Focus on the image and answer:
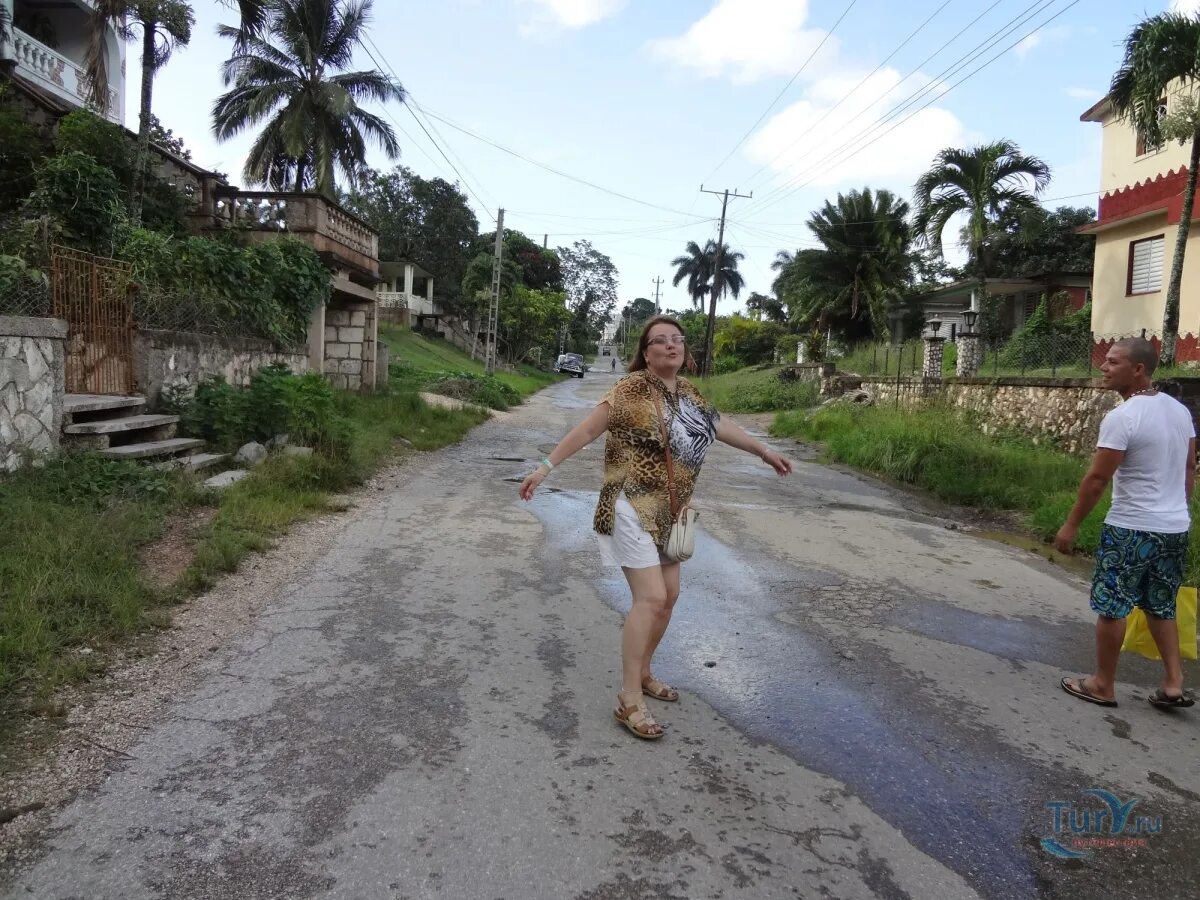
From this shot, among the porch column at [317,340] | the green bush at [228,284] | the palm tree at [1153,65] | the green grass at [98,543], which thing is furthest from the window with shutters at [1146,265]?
the green grass at [98,543]

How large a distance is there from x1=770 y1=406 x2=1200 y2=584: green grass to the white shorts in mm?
5091

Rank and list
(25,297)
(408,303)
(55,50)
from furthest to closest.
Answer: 1. (408,303)
2. (55,50)
3. (25,297)

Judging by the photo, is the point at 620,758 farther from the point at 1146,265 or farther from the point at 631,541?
the point at 1146,265

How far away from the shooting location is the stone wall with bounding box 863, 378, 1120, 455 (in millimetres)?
12023

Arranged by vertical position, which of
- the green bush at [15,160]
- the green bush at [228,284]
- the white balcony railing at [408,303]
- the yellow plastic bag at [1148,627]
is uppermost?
the white balcony railing at [408,303]

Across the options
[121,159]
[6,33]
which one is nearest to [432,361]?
[6,33]

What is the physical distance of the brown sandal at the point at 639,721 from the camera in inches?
133

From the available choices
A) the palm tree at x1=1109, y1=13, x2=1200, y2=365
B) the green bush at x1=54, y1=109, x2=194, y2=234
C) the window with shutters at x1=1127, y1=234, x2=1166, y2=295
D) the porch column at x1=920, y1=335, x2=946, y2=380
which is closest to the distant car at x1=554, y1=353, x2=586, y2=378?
the porch column at x1=920, y1=335, x2=946, y2=380

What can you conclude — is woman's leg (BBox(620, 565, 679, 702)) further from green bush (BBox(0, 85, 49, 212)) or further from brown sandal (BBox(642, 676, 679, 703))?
green bush (BBox(0, 85, 49, 212))

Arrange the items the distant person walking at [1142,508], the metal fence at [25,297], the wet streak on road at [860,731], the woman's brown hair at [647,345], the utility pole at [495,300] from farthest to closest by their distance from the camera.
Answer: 1. the utility pole at [495,300]
2. the metal fence at [25,297]
3. the distant person walking at [1142,508]
4. the woman's brown hair at [647,345]
5. the wet streak on road at [860,731]

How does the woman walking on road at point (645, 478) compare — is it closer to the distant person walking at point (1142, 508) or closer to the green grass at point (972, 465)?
the distant person walking at point (1142, 508)

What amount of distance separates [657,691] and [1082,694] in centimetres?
204

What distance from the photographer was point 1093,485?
151 inches

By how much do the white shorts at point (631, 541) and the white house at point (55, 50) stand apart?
1719 cm
